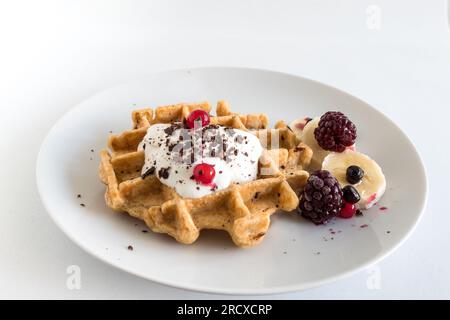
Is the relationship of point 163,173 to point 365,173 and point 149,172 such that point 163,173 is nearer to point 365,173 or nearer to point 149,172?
point 149,172

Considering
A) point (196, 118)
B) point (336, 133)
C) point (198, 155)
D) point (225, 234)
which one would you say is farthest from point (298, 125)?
point (225, 234)

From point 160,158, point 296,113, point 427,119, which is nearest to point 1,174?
point 160,158

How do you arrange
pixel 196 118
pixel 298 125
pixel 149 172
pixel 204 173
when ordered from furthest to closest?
pixel 298 125 → pixel 196 118 → pixel 149 172 → pixel 204 173

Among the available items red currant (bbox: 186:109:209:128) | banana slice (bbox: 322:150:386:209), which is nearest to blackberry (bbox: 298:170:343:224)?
banana slice (bbox: 322:150:386:209)

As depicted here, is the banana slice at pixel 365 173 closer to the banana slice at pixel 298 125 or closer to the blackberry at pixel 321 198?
the blackberry at pixel 321 198

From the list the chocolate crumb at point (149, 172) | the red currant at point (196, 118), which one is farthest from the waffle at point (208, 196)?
the red currant at point (196, 118)
